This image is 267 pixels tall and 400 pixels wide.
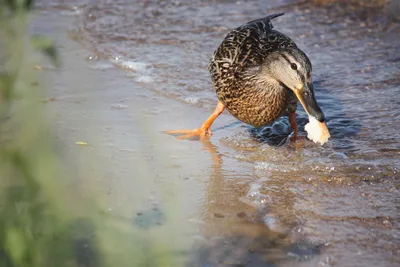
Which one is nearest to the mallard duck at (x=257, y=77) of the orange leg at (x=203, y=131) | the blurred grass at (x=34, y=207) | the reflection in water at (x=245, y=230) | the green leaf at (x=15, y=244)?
the orange leg at (x=203, y=131)

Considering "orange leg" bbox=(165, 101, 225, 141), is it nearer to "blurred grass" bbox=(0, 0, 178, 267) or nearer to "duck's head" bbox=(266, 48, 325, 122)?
"duck's head" bbox=(266, 48, 325, 122)

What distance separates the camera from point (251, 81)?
5.15 metres

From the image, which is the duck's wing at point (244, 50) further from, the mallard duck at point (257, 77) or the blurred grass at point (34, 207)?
the blurred grass at point (34, 207)

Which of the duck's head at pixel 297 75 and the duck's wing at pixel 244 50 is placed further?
the duck's wing at pixel 244 50

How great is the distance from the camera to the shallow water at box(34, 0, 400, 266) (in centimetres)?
392

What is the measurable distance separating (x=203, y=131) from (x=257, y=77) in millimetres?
636

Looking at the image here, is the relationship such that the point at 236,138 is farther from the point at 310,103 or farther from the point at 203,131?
the point at 310,103

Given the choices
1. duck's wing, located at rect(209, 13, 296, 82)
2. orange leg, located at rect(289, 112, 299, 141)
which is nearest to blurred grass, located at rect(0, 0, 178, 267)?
duck's wing, located at rect(209, 13, 296, 82)

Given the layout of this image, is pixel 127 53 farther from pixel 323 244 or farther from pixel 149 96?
pixel 323 244

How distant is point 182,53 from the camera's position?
7.47 m

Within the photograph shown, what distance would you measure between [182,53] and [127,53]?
Answer: 0.55 meters

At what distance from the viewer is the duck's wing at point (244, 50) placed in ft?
17.2

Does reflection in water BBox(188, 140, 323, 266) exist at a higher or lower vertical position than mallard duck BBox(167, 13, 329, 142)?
lower

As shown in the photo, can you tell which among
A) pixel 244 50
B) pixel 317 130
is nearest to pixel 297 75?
pixel 317 130
